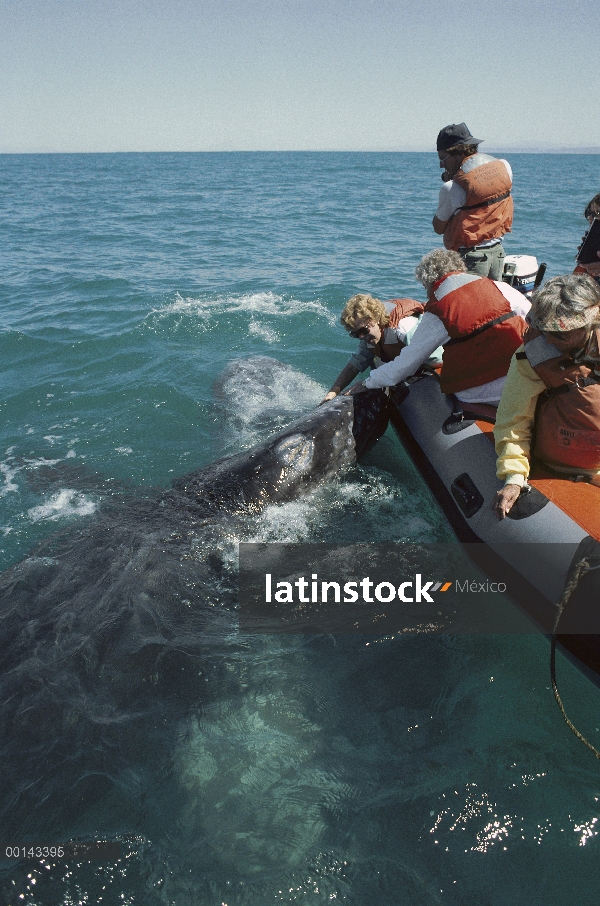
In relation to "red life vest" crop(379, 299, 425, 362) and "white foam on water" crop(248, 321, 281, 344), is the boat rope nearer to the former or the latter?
"red life vest" crop(379, 299, 425, 362)

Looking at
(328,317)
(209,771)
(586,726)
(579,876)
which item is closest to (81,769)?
(209,771)

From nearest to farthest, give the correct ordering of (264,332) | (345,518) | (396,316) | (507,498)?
(507,498), (345,518), (396,316), (264,332)

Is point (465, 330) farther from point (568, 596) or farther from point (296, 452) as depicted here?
point (568, 596)

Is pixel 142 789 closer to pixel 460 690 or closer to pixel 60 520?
pixel 460 690

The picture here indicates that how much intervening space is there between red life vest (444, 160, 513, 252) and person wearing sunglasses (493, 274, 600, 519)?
13.1 ft

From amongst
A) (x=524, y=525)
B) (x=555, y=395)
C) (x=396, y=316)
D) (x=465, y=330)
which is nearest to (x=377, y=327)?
(x=396, y=316)

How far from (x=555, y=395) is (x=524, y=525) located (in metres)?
1.09

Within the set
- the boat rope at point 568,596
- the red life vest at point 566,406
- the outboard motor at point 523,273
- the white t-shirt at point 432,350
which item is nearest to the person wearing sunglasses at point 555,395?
the red life vest at point 566,406

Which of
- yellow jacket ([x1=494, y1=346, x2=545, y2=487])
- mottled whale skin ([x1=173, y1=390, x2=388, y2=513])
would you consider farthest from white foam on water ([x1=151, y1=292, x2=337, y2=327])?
yellow jacket ([x1=494, y1=346, x2=545, y2=487])

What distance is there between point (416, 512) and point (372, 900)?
4053mm

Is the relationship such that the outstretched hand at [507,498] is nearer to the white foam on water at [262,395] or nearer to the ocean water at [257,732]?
the ocean water at [257,732]

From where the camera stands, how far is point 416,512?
7031 millimetres

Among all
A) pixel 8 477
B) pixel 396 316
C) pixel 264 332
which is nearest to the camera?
pixel 396 316

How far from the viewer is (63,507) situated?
7.68 m
